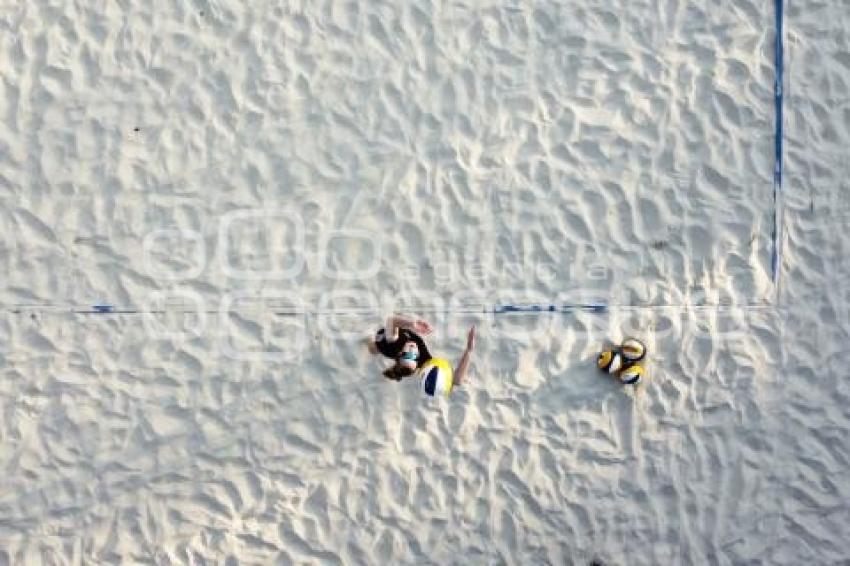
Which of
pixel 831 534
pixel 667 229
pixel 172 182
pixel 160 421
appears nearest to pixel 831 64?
pixel 667 229

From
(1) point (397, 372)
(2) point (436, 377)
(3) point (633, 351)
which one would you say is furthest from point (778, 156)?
(1) point (397, 372)

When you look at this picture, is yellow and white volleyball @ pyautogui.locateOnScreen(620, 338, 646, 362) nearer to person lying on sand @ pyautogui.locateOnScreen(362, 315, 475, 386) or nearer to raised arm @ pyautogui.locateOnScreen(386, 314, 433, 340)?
person lying on sand @ pyautogui.locateOnScreen(362, 315, 475, 386)

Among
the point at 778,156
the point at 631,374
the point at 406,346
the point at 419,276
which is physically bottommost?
the point at 631,374

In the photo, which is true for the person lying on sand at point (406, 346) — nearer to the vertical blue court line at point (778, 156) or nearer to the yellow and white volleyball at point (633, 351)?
the yellow and white volleyball at point (633, 351)

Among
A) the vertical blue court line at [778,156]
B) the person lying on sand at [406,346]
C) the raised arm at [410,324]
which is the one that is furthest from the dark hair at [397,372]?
the vertical blue court line at [778,156]

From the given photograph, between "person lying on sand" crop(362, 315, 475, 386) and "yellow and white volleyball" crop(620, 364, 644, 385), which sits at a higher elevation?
"person lying on sand" crop(362, 315, 475, 386)

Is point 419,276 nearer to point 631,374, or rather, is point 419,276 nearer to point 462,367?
point 462,367

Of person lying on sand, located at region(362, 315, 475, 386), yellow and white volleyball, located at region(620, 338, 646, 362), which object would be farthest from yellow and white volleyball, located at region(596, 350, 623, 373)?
person lying on sand, located at region(362, 315, 475, 386)
